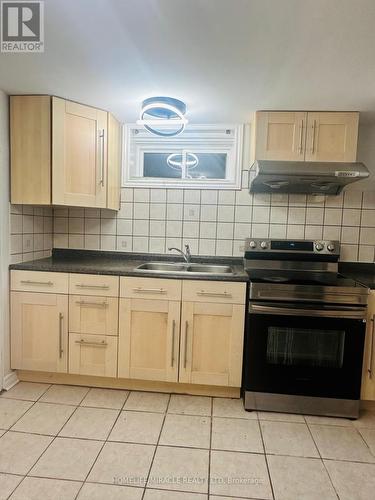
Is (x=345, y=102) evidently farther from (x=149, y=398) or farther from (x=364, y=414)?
(x=149, y=398)

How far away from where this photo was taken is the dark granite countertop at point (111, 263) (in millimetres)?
2043

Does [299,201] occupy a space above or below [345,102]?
below

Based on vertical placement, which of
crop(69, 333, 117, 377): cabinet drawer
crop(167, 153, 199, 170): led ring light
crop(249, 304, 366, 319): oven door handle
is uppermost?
crop(167, 153, 199, 170): led ring light

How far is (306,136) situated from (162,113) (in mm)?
1033

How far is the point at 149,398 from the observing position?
2.08 meters

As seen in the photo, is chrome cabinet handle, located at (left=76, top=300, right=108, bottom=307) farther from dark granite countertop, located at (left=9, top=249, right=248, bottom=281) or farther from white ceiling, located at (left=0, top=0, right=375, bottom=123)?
white ceiling, located at (left=0, top=0, right=375, bottom=123)

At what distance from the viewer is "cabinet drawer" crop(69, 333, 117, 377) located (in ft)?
6.92

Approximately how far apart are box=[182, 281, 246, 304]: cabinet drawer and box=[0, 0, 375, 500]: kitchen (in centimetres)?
1

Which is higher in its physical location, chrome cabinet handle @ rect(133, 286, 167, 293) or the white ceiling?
the white ceiling

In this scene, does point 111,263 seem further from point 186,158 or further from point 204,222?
point 186,158

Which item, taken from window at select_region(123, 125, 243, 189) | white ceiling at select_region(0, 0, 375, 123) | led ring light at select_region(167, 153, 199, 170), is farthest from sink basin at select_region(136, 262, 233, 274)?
white ceiling at select_region(0, 0, 375, 123)

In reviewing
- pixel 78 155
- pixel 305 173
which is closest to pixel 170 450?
pixel 305 173

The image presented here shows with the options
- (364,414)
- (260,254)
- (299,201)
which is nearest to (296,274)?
(260,254)

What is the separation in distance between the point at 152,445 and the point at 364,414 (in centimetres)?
142
